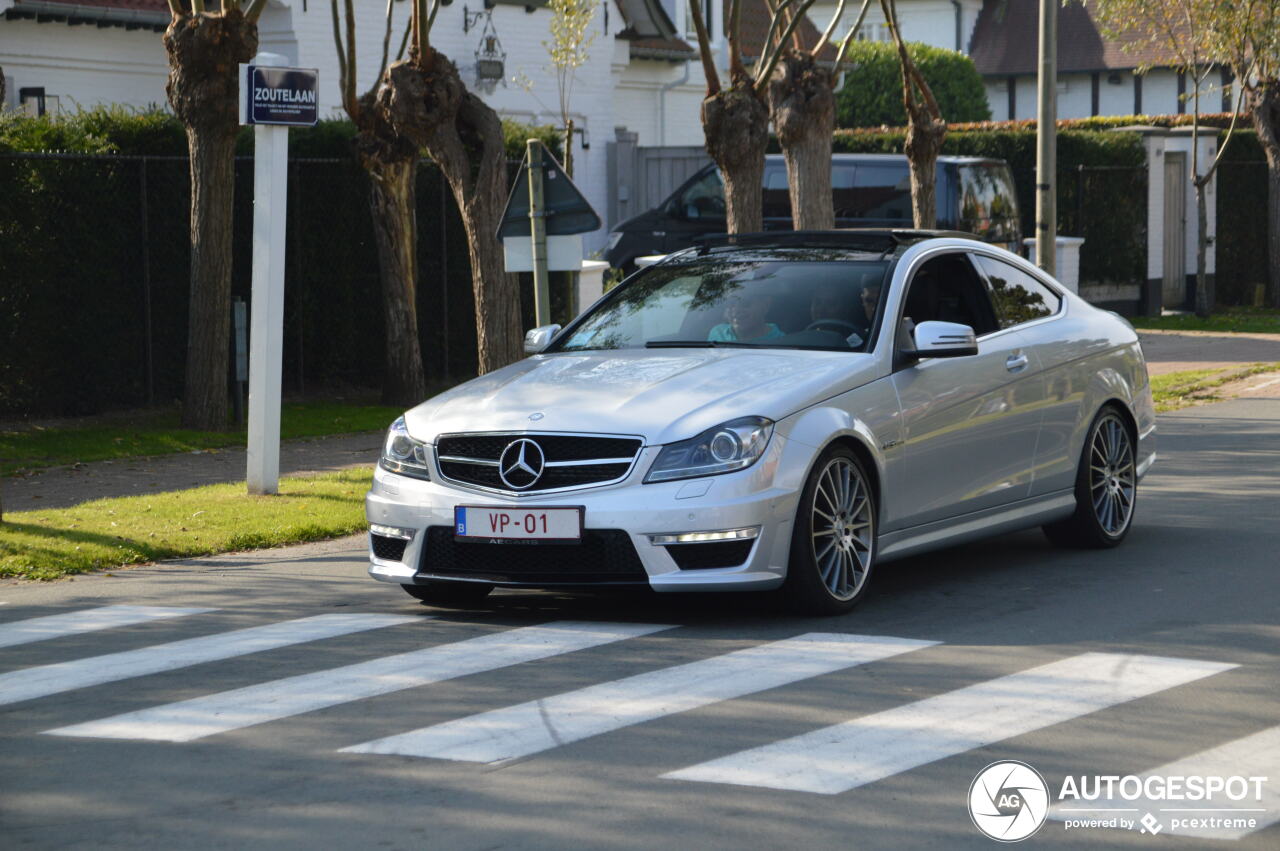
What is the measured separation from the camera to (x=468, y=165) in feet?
58.5

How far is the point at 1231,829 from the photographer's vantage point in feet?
17.0

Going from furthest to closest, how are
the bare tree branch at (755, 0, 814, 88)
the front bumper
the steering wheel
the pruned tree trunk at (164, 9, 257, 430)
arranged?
the bare tree branch at (755, 0, 814, 88)
the pruned tree trunk at (164, 9, 257, 430)
the steering wheel
the front bumper

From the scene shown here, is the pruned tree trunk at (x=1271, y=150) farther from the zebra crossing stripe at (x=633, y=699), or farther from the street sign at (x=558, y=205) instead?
→ the zebra crossing stripe at (x=633, y=699)

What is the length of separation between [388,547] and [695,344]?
167 centimetres

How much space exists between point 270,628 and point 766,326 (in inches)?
101

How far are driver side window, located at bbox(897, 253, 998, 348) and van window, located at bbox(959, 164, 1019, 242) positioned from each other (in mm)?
15986

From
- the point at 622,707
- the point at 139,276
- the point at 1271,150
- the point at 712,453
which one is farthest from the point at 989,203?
the point at 622,707

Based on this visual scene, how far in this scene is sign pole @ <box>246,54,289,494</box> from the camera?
1295 cm

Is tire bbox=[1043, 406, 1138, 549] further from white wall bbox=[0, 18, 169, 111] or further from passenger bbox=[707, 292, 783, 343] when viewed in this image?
white wall bbox=[0, 18, 169, 111]

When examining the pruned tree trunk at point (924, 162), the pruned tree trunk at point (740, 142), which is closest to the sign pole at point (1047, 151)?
the pruned tree trunk at point (740, 142)

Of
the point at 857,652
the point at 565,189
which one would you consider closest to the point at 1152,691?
the point at 857,652

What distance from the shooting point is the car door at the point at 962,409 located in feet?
29.2

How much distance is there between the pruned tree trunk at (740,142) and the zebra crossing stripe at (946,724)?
1248 centimetres

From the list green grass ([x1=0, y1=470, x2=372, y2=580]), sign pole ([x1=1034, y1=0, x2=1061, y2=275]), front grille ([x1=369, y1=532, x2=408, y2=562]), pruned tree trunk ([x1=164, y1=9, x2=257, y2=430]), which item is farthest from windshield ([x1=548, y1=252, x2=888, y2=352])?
sign pole ([x1=1034, y1=0, x2=1061, y2=275])
